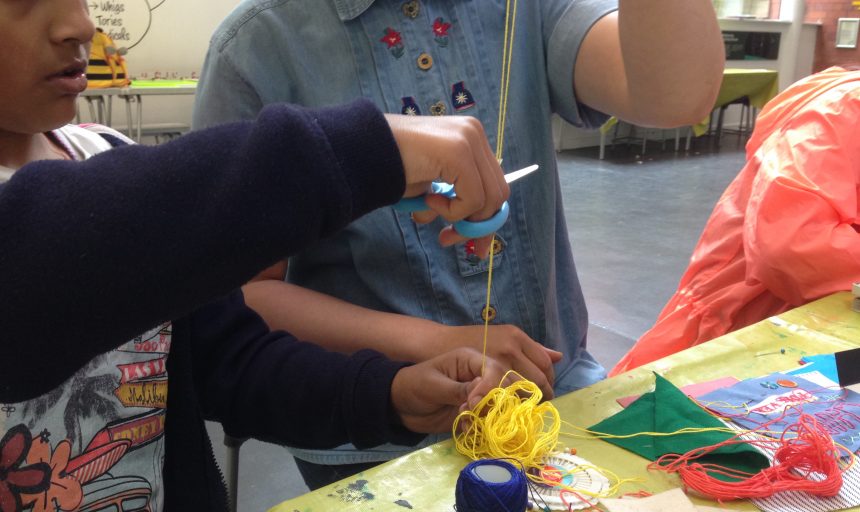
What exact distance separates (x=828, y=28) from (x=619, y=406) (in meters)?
9.32

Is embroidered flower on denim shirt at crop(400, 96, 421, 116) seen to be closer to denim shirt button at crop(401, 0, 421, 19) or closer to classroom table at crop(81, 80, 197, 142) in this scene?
denim shirt button at crop(401, 0, 421, 19)

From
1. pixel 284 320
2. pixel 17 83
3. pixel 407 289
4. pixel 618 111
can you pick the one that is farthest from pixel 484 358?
pixel 17 83

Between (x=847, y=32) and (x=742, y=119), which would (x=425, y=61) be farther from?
(x=847, y=32)

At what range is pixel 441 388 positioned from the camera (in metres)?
0.73

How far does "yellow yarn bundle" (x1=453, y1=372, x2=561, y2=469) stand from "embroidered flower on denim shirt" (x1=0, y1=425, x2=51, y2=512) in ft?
1.23

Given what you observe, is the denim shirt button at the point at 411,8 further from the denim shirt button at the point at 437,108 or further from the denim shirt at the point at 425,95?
the denim shirt button at the point at 437,108


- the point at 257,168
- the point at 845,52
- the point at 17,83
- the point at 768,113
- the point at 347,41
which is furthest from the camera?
the point at 845,52

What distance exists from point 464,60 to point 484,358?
405mm

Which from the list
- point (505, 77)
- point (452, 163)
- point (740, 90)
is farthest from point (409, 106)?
point (740, 90)

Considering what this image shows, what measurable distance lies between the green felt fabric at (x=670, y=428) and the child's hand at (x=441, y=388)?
5.2 inches

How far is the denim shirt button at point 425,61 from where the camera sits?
0.90 m

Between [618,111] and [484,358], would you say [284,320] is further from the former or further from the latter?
[618,111]

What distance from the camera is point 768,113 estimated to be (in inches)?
64.6

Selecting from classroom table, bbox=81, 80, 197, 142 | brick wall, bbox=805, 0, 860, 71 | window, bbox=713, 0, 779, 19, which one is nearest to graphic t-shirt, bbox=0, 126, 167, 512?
classroom table, bbox=81, 80, 197, 142
